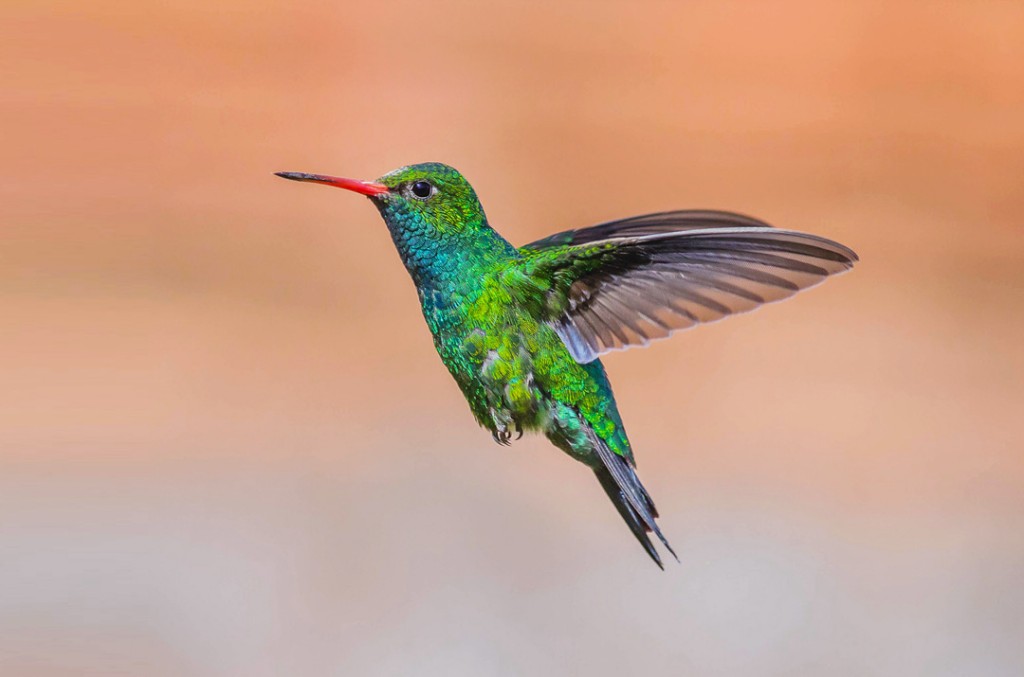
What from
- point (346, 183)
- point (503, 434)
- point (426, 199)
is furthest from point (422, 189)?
point (503, 434)

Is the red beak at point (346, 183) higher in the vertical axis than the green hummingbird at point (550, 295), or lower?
higher

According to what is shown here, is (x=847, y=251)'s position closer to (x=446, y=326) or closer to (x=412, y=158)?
(x=446, y=326)

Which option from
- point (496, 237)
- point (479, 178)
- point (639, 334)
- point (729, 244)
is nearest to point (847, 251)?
point (729, 244)

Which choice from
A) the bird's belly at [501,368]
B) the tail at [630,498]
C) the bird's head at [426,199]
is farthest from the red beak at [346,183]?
the tail at [630,498]

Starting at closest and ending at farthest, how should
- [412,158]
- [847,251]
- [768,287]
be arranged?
1. [847,251]
2. [768,287]
3. [412,158]

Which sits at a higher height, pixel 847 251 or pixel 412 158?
pixel 412 158

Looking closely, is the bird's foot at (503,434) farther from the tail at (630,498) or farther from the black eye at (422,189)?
the black eye at (422,189)

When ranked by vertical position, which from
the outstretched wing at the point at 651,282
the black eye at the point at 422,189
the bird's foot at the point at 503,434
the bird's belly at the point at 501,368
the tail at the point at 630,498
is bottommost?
the tail at the point at 630,498

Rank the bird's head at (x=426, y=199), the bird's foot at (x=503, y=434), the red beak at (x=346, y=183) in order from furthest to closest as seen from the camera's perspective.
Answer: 1. the bird's foot at (x=503, y=434)
2. the bird's head at (x=426, y=199)
3. the red beak at (x=346, y=183)
